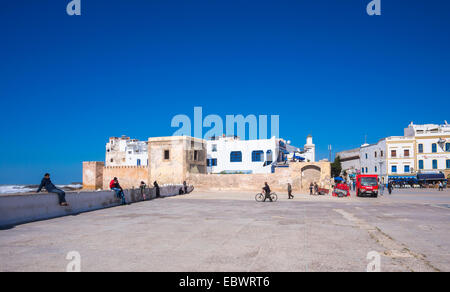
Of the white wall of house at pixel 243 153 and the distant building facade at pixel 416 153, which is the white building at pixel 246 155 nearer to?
the white wall of house at pixel 243 153

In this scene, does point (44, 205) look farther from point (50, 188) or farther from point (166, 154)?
point (166, 154)

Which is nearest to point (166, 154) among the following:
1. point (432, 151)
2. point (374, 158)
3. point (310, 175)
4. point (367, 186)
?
point (310, 175)

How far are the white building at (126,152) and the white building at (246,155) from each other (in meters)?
19.9

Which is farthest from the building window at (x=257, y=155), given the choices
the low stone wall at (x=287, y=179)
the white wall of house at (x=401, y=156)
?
the white wall of house at (x=401, y=156)

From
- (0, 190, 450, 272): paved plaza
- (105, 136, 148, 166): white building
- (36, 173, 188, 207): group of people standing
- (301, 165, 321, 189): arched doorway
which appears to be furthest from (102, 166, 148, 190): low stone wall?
(0, 190, 450, 272): paved plaza

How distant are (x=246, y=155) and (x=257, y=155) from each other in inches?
71.3

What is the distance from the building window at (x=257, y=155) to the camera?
156 ft

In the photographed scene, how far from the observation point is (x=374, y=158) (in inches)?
2345

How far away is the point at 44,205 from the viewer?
1340 centimetres

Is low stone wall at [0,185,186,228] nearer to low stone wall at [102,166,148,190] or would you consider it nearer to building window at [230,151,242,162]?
low stone wall at [102,166,148,190]

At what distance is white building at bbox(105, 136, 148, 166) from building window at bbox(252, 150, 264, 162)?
26294 millimetres

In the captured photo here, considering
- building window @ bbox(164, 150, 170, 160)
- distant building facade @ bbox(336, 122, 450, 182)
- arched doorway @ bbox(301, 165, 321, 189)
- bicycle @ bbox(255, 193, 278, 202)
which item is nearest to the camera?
bicycle @ bbox(255, 193, 278, 202)

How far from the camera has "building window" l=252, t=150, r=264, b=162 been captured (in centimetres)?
4756
